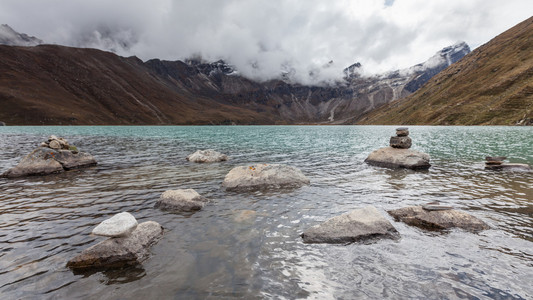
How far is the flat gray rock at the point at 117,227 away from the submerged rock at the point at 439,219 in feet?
38.4

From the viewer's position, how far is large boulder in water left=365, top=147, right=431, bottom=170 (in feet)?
83.6

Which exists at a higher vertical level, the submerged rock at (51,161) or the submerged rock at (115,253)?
the submerged rock at (51,161)

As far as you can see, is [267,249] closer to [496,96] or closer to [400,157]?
[400,157]

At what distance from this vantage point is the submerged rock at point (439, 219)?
11000 mm

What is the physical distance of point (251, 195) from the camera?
16359 mm

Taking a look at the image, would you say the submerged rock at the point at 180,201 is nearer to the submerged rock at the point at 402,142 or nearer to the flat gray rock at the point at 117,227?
the flat gray rock at the point at 117,227

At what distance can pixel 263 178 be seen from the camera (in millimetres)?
18844

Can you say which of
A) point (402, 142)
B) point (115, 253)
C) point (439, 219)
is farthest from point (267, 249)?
point (402, 142)

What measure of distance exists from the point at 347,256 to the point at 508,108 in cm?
18346

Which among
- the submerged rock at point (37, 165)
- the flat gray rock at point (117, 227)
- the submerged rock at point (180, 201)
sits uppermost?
the submerged rock at point (37, 165)

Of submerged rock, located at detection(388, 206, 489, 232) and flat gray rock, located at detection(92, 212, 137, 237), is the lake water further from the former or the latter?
flat gray rock, located at detection(92, 212, 137, 237)

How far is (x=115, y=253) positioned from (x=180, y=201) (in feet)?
17.4

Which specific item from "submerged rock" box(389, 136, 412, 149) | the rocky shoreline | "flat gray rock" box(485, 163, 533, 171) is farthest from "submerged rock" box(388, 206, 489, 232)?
"submerged rock" box(389, 136, 412, 149)

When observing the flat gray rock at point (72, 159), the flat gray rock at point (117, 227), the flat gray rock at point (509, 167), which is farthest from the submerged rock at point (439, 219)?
the flat gray rock at point (72, 159)
